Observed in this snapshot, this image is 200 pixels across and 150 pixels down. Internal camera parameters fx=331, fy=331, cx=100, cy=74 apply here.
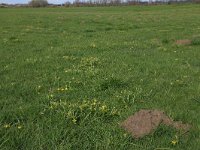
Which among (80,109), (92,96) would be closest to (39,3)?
(92,96)

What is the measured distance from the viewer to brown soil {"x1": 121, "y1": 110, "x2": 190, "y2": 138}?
5.90 metres

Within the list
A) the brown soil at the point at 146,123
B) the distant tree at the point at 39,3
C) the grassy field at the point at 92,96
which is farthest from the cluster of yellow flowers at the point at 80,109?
the distant tree at the point at 39,3

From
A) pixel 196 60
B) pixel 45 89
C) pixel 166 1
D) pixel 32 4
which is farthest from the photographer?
pixel 32 4

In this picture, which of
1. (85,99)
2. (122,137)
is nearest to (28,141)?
(122,137)

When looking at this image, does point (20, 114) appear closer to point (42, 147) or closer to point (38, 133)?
point (38, 133)

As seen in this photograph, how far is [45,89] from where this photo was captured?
27.5ft

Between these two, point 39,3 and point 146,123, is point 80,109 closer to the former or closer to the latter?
point 146,123

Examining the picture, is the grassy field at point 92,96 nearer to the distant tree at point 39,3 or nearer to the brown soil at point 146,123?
the brown soil at point 146,123

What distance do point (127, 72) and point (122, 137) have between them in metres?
4.45

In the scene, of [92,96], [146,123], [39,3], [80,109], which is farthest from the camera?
[39,3]

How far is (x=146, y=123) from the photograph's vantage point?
605cm

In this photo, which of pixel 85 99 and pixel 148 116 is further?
pixel 85 99

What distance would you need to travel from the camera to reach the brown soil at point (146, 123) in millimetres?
5898

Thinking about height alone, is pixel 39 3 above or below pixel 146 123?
below
